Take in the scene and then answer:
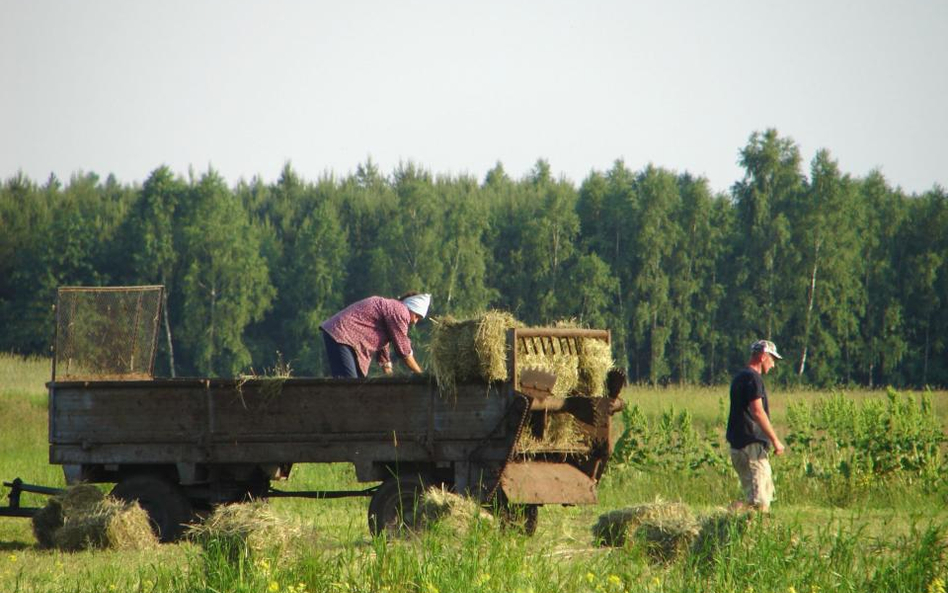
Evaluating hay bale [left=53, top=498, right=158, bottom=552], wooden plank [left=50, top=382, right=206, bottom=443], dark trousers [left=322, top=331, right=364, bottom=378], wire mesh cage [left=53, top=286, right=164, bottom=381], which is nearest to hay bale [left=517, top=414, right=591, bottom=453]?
dark trousers [left=322, top=331, right=364, bottom=378]

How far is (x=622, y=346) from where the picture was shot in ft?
182

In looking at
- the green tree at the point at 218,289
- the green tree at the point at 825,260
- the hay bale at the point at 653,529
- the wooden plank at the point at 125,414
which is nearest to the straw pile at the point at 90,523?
the wooden plank at the point at 125,414

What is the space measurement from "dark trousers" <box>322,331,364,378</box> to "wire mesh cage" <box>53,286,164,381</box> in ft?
5.89

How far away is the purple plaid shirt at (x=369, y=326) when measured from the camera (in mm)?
11609

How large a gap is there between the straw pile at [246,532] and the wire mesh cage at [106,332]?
3560 millimetres

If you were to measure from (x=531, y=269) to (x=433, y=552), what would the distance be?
5134 centimetres

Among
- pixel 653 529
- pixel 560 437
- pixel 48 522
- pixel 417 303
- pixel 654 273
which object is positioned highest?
pixel 654 273

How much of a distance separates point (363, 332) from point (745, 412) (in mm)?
3861

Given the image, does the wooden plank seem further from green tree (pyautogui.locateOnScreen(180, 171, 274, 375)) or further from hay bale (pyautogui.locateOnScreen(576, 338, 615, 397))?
green tree (pyautogui.locateOnScreen(180, 171, 274, 375))

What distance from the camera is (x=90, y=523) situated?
1016cm

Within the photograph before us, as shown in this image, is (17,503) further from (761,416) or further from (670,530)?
(761,416)

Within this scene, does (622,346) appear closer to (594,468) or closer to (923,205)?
(923,205)

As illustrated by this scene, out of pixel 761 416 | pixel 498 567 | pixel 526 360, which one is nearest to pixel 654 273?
pixel 761 416

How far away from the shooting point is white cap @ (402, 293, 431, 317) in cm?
1185
